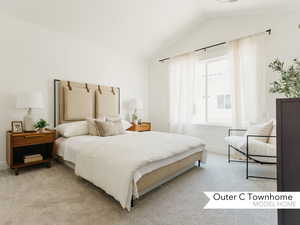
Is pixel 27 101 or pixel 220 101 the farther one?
pixel 220 101

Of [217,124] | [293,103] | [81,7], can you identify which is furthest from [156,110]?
[293,103]

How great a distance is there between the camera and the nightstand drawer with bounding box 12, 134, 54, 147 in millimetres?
2346

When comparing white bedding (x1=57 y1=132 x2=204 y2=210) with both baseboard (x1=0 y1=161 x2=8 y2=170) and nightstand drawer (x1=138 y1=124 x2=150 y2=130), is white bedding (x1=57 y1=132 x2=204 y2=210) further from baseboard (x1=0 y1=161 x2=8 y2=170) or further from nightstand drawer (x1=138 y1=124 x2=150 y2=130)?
nightstand drawer (x1=138 y1=124 x2=150 y2=130)

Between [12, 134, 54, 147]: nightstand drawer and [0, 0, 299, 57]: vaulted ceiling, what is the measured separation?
2.10 metres

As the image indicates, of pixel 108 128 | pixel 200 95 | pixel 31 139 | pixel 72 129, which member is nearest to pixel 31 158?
pixel 31 139

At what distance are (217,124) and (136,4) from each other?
10.3 feet

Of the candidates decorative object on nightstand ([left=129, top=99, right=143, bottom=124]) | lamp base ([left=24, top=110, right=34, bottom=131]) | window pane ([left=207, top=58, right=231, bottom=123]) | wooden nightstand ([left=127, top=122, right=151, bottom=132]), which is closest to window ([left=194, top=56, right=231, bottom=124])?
window pane ([left=207, top=58, right=231, bottom=123])

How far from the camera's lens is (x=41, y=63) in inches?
116

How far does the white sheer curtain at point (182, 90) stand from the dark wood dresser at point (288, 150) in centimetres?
317

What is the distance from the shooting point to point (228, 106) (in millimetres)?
3668

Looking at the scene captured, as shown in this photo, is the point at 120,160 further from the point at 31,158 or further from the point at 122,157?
the point at 31,158

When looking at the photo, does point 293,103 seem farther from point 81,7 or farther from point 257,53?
point 81,7

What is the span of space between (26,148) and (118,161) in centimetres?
228

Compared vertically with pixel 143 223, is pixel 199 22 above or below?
above
